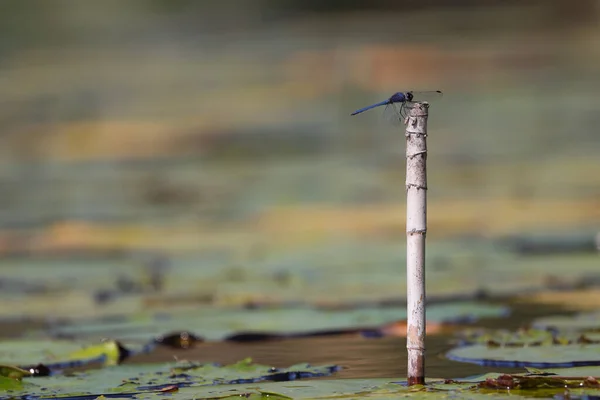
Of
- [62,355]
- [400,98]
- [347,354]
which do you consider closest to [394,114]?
[400,98]

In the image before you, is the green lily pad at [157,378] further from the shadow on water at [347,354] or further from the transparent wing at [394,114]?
the transparent wing at [394,114]

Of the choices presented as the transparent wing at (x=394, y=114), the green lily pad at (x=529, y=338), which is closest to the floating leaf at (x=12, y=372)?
the transparent wing at (x=394, y=114)

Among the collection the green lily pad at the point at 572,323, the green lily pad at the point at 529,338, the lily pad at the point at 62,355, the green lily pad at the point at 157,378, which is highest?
the green lily pad at the point at 572,323

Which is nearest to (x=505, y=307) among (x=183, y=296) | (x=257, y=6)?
(x=183, y=296)

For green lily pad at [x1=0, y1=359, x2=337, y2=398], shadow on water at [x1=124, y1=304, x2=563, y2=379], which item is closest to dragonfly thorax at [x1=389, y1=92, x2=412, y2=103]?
shadow on water at [x1=124, y1=304, x2=563, y2=379]

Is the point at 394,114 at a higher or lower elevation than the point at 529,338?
higher

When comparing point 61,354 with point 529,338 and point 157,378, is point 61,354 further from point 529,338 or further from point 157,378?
point 529,338

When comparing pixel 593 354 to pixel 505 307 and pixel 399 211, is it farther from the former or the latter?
pixel 399 211

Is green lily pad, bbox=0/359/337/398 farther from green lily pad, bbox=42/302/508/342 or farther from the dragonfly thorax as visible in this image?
the dragonfly thorax
